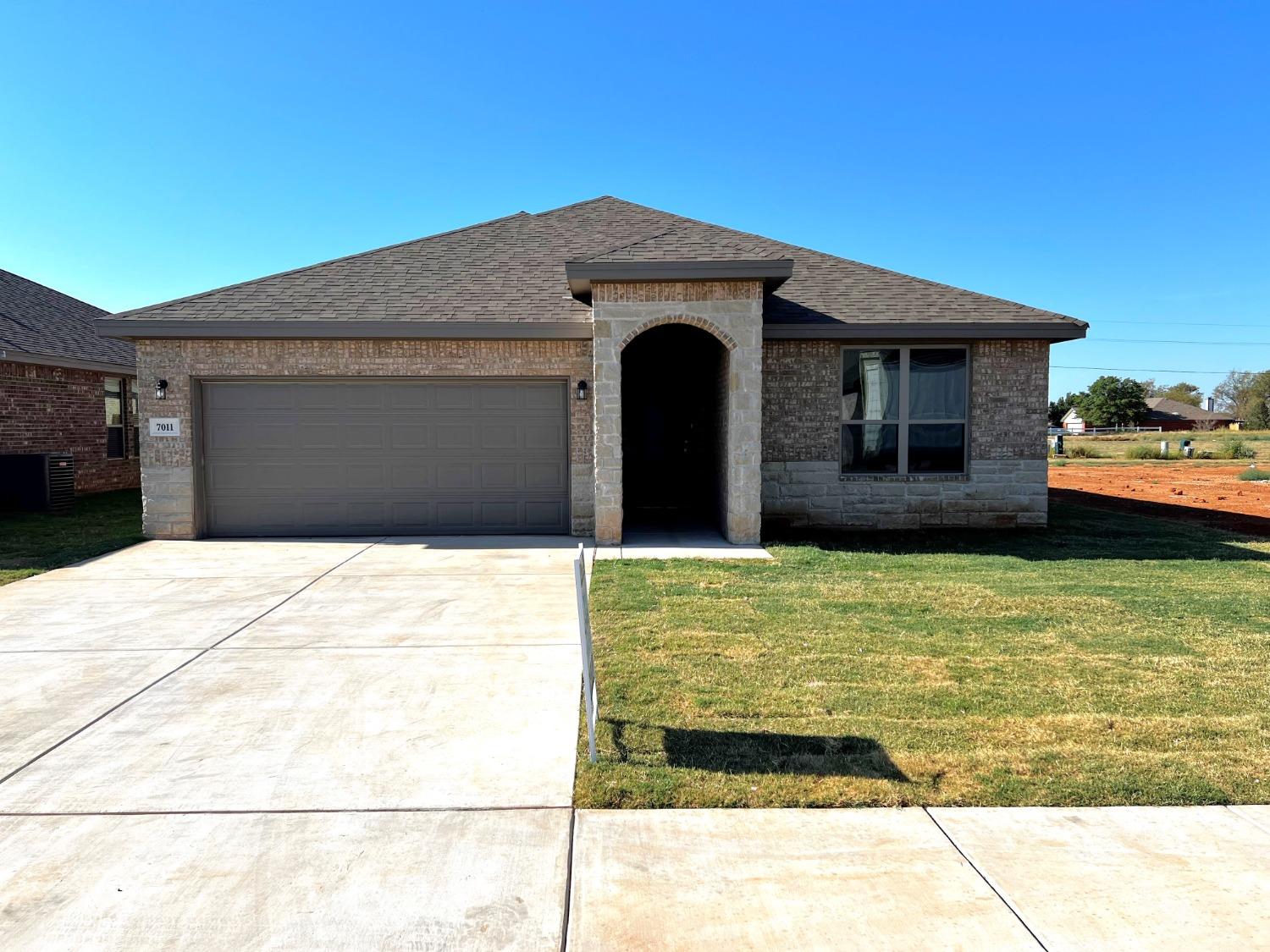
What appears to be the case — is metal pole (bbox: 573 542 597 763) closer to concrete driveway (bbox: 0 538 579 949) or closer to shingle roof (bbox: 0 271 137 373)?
concrete driveway (bbox: 0 538 579 949)

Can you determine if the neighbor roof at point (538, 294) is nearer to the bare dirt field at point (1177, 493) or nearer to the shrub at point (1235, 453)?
the bare dirt field at point (1177, 493)

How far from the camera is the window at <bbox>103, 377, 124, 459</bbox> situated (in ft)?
60.3

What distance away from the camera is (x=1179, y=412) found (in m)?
99.5

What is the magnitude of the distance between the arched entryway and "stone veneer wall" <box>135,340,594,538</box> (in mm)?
2854

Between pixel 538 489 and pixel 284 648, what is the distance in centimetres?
615

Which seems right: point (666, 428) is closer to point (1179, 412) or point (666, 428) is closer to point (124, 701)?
point (124, 701)

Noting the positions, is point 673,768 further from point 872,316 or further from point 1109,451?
point 1109,451

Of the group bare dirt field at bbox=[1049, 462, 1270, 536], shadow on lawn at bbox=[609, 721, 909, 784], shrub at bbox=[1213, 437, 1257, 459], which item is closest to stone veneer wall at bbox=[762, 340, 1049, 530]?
bare dirt field at bbox=[1049, 462, 1270, 536]

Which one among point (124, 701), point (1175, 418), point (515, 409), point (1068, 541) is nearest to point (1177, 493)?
point (1068, 541)

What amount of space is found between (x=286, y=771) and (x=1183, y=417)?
114 metres

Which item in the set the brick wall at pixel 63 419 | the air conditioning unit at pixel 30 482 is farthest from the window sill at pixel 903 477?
the brick wall at pixel 63 419

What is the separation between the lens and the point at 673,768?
3955mm

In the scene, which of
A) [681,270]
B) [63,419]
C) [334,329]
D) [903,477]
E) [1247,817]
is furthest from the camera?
[63,419]

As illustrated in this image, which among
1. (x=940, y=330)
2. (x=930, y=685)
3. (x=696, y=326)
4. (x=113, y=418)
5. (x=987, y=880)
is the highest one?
(x=940, y=330)
